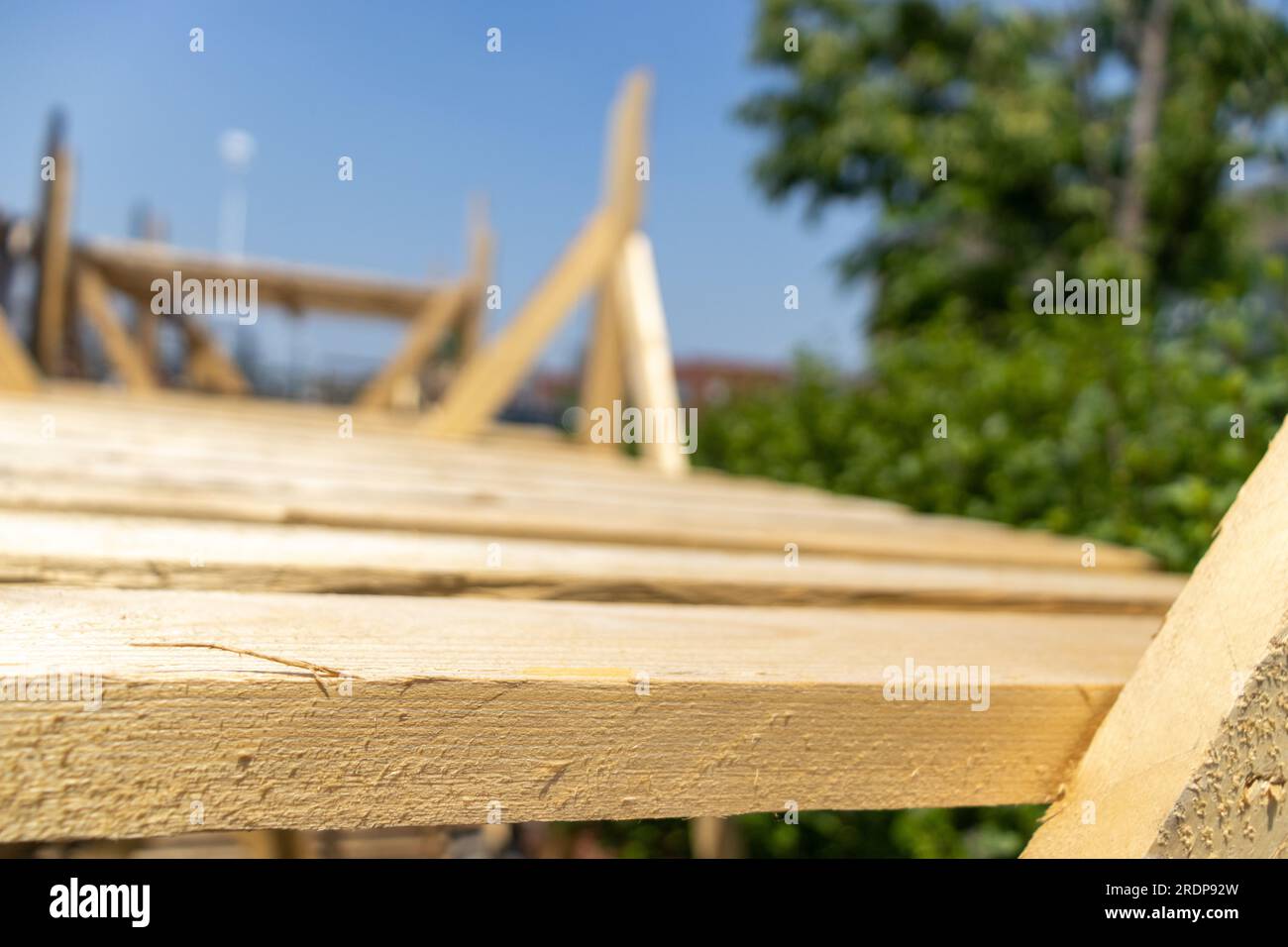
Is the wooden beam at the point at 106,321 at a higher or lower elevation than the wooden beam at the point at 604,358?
higher

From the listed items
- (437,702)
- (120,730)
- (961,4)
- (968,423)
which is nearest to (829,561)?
(437,702)

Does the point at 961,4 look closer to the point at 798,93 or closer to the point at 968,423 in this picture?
the point at 798,93

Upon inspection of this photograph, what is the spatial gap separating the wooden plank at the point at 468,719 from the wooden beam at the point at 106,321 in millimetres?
4719

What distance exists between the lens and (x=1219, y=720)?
1.79 feet

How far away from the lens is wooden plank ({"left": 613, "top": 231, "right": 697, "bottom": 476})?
9.01 feet

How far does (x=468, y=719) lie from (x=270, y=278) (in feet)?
16.4

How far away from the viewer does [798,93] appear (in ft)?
33.4

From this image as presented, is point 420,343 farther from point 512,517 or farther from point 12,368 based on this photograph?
point 512,517

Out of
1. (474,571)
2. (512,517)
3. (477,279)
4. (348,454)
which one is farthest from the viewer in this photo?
(477,279)

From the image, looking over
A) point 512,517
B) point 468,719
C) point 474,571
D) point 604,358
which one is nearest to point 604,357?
point 604,358

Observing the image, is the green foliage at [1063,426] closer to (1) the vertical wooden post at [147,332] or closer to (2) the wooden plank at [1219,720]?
(2) the wooden plank at [1219,720]

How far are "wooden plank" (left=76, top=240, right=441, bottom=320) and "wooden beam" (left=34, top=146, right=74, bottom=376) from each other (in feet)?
1.13

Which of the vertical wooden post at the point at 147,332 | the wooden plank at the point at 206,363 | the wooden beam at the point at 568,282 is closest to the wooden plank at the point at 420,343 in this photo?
the wooden plank at the point at 206,363

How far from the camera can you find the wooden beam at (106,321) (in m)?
4.68
